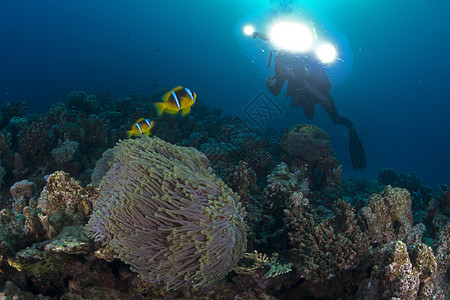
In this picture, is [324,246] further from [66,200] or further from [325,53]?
[325,53]

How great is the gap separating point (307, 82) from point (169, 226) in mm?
10415

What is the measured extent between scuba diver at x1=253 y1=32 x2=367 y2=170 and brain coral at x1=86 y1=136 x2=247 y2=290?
9694 mm

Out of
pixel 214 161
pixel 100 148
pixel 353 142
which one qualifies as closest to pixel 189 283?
pixel 214 161

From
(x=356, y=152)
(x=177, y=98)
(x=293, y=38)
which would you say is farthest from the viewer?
(x=356, y=152)

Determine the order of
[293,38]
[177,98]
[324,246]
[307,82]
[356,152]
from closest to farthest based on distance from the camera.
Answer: [324,246], [177,98], [307,82], [293,38], [356,152]

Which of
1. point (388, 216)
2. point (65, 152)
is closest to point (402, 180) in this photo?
point (388, 216)

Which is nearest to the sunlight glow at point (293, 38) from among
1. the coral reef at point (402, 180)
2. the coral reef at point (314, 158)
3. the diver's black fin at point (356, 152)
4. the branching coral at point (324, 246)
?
the diver's black fin at point (356, 152)

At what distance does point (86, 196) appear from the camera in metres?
3.00

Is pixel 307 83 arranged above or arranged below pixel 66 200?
above

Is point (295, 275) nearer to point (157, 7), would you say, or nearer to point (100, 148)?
point (100, 148)

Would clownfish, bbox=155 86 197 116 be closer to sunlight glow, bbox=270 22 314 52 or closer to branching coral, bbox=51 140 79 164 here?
branching coral, bbox=51 140 79 164

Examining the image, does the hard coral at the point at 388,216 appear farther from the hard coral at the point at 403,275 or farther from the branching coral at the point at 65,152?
the branching coral at the point at 65,152

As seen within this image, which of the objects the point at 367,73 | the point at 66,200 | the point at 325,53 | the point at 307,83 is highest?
the point at 367,73

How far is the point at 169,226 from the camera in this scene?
82.8 inches
